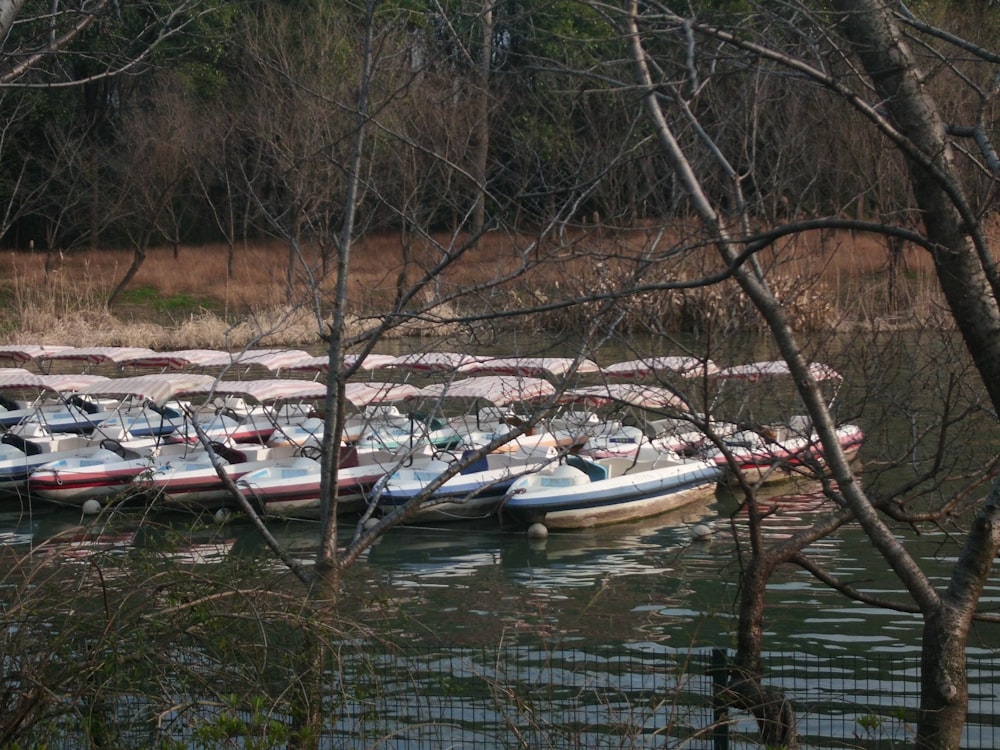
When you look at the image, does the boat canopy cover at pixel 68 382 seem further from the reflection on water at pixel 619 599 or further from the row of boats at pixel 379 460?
the reflection on water at pixel 619 599

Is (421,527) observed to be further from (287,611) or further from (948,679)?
(948,679)

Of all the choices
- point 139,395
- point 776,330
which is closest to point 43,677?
point 776,330

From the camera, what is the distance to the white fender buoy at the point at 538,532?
1706 cm

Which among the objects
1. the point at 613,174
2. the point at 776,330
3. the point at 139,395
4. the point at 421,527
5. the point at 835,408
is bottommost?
the point at 421,527

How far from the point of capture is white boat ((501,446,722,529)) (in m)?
17.3

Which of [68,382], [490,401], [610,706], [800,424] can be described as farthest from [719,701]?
[68,382]

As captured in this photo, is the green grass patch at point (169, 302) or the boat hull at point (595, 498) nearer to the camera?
the boat hull at point (595, 498)

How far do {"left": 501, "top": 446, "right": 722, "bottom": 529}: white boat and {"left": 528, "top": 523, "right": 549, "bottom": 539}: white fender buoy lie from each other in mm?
152

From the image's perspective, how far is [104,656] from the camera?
5770mm

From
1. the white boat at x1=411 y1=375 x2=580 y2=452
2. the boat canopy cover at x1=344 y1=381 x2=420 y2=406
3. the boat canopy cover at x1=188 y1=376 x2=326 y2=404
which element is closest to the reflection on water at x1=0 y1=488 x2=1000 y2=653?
the white boat at x1=411 y1=375 x2=580 y2=452

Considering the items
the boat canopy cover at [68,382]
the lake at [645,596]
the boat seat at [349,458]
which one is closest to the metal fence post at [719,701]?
the lake at [645,596]

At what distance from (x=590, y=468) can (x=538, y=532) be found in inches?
73.8

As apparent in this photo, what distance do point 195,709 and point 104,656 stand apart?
0.48m

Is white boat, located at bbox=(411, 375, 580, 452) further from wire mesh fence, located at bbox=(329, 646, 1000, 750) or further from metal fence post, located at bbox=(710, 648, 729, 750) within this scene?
metal fence post, located at bbox=(710, 648, 729, 750)
